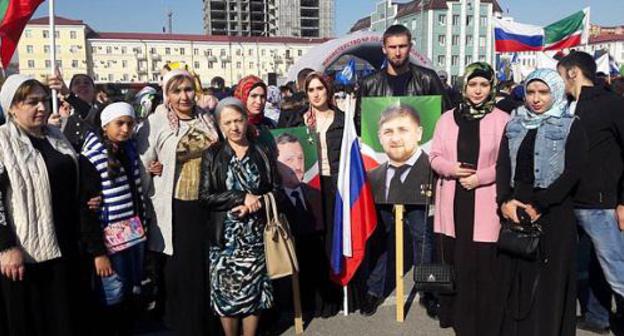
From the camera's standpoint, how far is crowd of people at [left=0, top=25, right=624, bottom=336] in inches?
125

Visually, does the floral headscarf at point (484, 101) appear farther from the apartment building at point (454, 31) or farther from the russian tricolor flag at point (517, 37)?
the apartment building at point (454, 31)

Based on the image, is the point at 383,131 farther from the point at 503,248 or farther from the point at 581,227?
the point at 581,227

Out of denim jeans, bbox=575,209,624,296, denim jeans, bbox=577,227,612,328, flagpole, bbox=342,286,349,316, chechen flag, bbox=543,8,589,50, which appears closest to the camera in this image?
denim jeans, bbox=575,209,624,296

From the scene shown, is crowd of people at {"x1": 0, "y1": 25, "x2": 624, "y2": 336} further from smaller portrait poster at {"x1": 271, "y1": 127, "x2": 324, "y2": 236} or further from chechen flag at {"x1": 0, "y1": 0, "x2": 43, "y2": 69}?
→ chechen flag at {"x1": 0, "y1": 0, "x2": 43, "y2": 69}

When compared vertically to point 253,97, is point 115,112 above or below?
below

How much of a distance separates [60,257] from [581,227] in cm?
375

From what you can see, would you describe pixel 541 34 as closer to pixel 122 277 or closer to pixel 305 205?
pixel 305 205

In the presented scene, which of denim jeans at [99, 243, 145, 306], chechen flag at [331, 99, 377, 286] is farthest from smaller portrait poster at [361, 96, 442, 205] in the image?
denim jeans at [99, 243, 145, 306]

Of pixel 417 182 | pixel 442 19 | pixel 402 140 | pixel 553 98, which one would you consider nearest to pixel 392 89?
pixel 402 140

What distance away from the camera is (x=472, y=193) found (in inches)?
156

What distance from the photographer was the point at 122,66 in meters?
87.9

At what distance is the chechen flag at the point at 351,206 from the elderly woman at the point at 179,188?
1.10 meters

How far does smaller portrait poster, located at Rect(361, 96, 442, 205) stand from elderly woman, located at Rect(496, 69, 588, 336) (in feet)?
3.01

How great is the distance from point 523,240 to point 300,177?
1.75 meters
